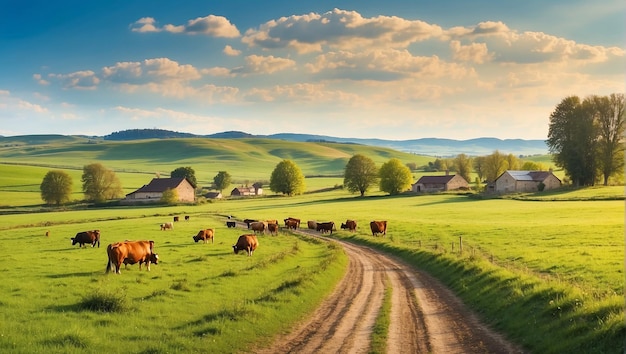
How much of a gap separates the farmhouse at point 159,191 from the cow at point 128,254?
88568 mm

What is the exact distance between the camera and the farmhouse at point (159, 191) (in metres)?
115

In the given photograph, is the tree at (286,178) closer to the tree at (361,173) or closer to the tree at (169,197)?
the tree at (361,173)

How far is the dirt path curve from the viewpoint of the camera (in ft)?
46.3

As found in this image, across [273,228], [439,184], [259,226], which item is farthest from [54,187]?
[439,184]

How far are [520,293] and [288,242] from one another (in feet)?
88.8

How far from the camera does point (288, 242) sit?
143ft

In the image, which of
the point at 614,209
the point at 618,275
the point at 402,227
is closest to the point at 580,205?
the point at 614,209

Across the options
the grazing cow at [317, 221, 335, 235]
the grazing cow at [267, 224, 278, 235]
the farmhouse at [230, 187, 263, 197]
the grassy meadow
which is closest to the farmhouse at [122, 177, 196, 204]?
the farmhouse at [230, 187, 263, 197]

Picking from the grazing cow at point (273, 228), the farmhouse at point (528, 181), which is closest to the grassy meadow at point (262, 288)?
the grazing cow at point (273, 228)

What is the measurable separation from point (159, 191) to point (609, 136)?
96.8m

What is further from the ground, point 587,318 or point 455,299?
point 587,318

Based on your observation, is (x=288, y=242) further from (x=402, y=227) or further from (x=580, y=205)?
(x=580, y=205)

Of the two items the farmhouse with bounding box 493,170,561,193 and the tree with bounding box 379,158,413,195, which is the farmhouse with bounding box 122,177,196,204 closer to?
the tree with bounding box 379,158,413,195

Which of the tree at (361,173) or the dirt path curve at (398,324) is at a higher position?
the tree at (361,173)
